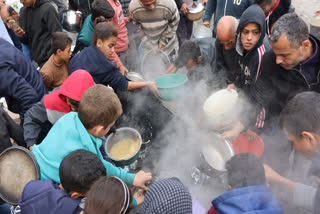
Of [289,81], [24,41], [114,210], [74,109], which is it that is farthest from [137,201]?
[24,41]

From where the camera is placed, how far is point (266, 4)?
10.9ft

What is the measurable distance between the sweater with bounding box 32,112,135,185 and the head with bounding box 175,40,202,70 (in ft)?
5.95

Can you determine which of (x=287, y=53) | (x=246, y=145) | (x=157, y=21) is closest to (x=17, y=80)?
(x=157, y=21)

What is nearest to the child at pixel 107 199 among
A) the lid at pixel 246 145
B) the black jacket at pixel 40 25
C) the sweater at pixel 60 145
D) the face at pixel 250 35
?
the sweater at pixel 60 145

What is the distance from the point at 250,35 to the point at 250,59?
27 cm

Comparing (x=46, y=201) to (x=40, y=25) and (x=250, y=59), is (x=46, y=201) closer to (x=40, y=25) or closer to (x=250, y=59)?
(x=250, y=59)

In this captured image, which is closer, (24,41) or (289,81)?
(289,81)

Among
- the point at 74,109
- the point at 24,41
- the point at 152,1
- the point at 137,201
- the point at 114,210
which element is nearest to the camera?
the point at 114,210

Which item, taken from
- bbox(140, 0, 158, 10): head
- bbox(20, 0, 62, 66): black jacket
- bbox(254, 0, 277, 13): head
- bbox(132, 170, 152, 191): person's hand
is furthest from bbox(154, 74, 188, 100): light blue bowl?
bbox(20, 0, 62, 66): black jacket

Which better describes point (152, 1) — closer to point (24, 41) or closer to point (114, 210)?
point (24, 41)

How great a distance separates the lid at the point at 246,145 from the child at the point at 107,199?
1382 millimetres

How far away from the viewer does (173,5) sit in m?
3.56

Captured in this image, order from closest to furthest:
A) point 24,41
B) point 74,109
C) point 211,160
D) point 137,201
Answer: point 137,201 < point 74,109 < point 211,160 < point 24,41

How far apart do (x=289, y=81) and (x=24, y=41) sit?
4069mm
